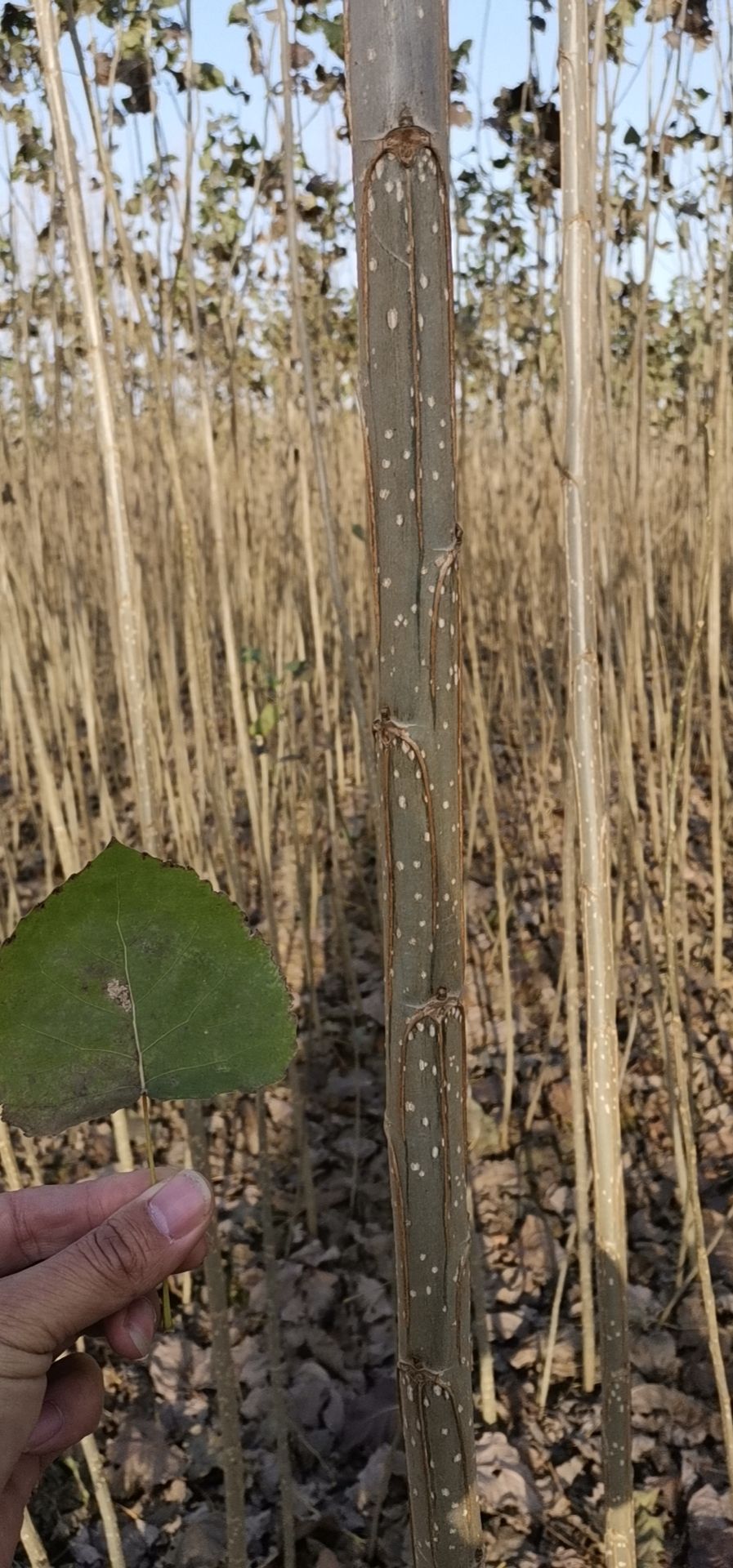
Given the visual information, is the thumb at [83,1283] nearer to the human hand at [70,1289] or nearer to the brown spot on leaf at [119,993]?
the human hand at [70,1289]

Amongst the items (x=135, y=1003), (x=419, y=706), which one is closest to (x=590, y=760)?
(x=419, y=706)

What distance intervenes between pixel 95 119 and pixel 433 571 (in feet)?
1.78

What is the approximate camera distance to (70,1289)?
507 mm

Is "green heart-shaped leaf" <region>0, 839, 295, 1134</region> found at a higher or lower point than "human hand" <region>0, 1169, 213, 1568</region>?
higher

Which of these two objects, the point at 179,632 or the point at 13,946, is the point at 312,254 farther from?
the point at 13,946

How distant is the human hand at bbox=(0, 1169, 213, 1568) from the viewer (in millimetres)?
499

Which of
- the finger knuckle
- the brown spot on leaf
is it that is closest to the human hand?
the finger knuckle

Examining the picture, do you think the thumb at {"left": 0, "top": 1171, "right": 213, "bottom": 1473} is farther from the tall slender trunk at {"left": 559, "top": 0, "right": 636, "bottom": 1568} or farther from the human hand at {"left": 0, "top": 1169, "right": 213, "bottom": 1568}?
the tall slender trunk at {"left": 559, "top": 0, "right": 636, "bottom": 1568}

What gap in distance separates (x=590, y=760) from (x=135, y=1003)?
0.33 metres

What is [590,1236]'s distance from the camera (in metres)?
1.38


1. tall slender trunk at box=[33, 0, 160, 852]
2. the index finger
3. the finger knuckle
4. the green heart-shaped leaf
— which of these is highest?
tall slender trunk at box=[33, 0, 160, 852]

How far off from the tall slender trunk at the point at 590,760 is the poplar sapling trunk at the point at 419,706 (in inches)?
6.3

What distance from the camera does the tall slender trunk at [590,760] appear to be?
0.64m

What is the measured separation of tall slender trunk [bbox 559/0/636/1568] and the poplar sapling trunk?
6.3 inches
